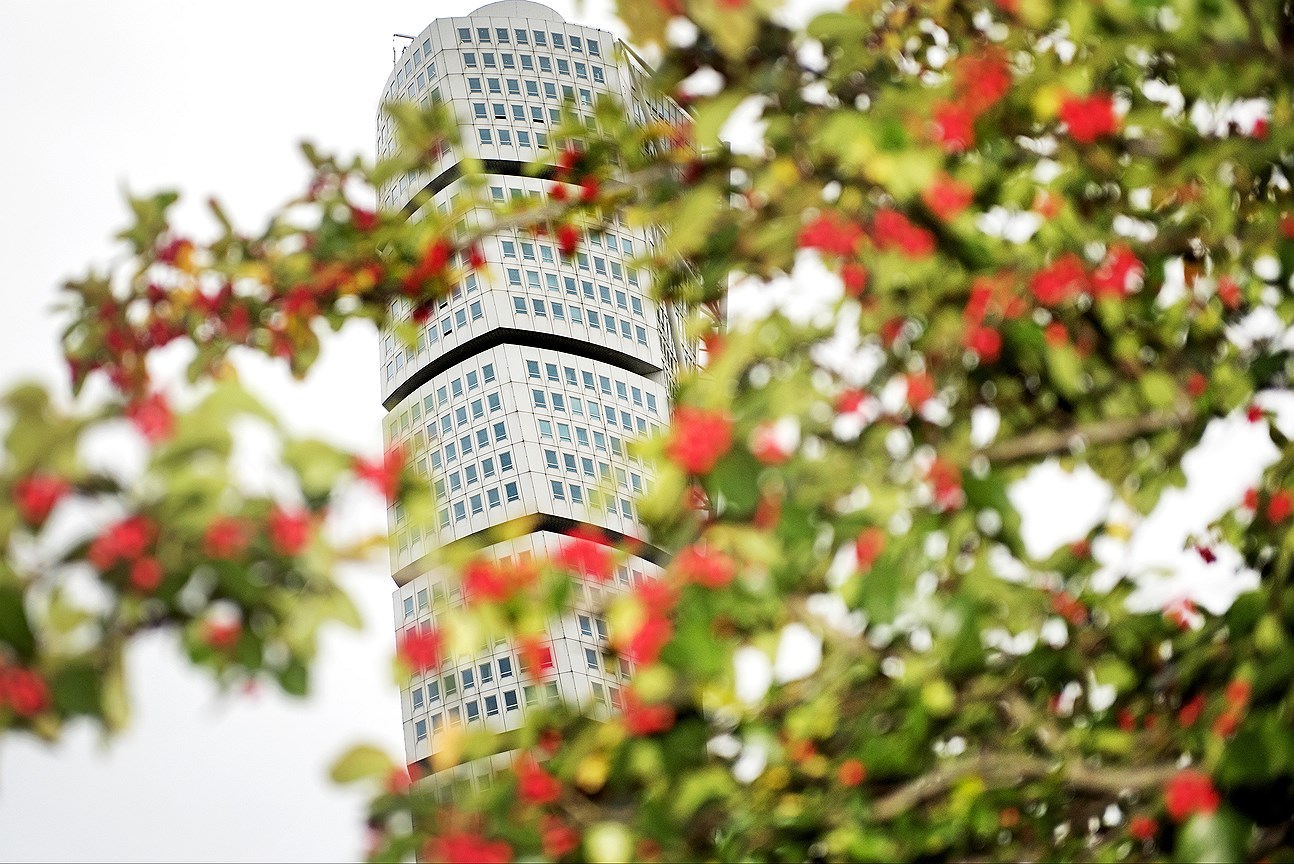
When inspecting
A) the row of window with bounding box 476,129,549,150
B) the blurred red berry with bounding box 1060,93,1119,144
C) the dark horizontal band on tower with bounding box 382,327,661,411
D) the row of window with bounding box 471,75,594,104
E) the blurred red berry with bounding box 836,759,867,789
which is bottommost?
the blurred red berry with bounding box 836,759,867,789

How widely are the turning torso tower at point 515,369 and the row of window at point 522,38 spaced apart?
87mm

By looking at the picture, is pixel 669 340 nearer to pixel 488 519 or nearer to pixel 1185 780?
pixel 488 519

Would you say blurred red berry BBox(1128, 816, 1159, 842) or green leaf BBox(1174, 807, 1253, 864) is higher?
blurred red berry BBox(1128, 816, 1159, 842)

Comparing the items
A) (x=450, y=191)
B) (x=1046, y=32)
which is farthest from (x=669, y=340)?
(x=1046, y=32)

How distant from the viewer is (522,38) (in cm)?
6725

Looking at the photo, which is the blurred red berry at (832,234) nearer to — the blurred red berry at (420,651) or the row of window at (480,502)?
the blurred red berry at (420,651)

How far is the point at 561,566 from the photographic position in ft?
5.82

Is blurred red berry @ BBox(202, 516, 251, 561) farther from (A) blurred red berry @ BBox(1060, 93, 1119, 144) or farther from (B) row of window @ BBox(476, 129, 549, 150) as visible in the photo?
(B) row of window @ BBox(476, 129, 549, 150)

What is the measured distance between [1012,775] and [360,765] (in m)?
1.10

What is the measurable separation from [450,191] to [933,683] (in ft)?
210

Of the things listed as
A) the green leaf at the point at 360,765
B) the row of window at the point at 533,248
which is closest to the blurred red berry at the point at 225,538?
the green leaf at the point at 360,765

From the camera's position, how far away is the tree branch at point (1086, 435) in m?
2.00

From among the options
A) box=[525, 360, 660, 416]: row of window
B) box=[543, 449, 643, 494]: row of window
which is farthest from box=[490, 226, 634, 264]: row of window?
box=[543, 449, 643, 494]: row of window

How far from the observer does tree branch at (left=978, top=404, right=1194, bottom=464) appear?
200 centimetres
